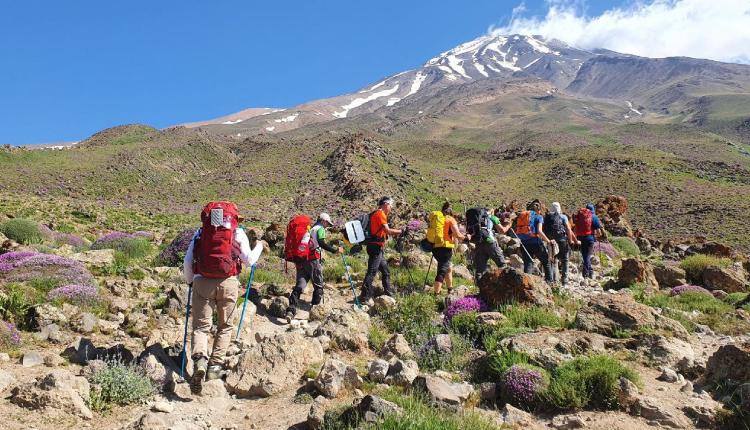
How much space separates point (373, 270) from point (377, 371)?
3980 mm

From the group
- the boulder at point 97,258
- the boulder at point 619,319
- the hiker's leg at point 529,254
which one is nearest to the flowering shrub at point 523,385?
the boulder at point 619,319

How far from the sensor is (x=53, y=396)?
13.7 feet

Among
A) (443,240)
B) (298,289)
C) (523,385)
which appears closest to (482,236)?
(443,240)

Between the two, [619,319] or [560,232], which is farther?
[560,232]

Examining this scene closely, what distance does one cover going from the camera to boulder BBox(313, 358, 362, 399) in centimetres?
477

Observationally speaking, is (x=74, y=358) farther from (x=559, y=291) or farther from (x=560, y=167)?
(x=560, y=167)

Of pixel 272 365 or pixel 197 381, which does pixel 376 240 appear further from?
pixel 197 381

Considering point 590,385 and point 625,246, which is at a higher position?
point 590,385

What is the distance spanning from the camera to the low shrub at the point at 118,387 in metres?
4.56

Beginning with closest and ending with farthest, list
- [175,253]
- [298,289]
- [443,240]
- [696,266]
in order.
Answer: [298,289]
[443,240]
[175,253]
[696,266]

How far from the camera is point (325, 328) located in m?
6.71

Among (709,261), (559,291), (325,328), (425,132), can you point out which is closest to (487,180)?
(709,261)

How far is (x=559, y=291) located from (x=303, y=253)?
475cm

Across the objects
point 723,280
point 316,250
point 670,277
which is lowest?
point 723,280
